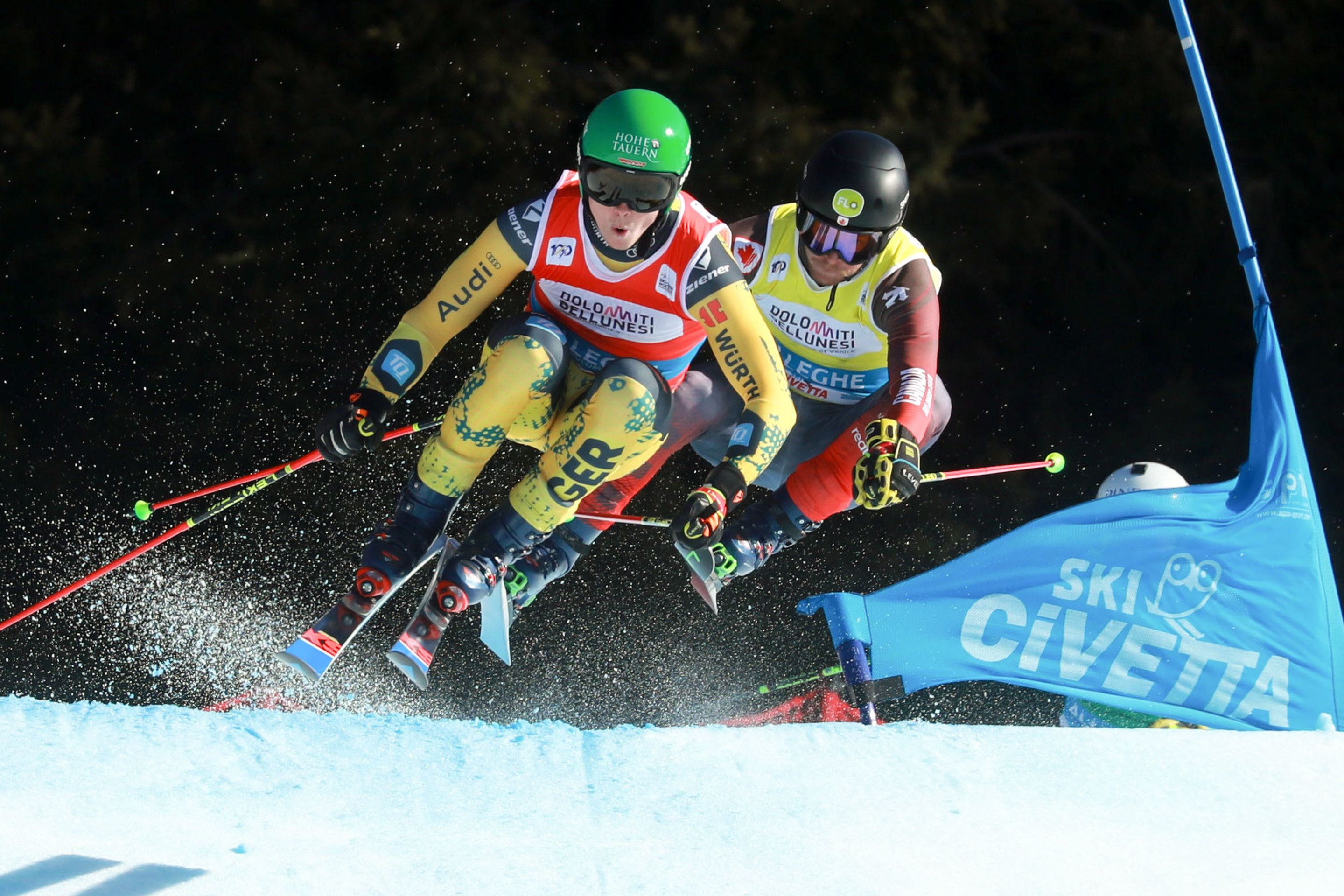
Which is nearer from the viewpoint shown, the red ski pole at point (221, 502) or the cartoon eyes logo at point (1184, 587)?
the red ski pole at point (221, 502)

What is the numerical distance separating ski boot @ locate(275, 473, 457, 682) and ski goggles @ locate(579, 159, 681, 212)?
94cm

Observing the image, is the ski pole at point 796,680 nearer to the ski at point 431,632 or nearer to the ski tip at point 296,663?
the ski at point 431,632

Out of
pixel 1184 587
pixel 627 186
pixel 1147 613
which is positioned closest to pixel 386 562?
pixel 627 186

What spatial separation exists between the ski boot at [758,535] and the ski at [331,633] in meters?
0.81

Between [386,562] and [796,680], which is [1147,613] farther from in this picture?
[386,562]

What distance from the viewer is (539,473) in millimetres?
3641

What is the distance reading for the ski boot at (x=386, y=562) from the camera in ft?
11.9

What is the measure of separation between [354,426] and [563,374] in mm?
575

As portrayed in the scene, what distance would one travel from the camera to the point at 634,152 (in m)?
3.36

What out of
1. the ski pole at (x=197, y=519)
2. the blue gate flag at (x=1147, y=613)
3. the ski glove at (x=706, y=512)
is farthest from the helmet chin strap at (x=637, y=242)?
the blue gate flag at (x=1147, y=613)

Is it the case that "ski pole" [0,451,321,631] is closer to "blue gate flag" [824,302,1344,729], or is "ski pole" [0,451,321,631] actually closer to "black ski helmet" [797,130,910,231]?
"black ski helmet" [797,130,910,231]

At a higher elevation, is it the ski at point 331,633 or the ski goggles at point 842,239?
the ski goggles at point 842,239

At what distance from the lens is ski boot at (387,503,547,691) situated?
3615 millimetres

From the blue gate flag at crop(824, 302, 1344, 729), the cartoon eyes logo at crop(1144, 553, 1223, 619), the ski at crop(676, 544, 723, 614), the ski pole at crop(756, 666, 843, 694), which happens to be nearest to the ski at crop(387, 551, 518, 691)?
the ski at crop(676, 544, 723, 614)
